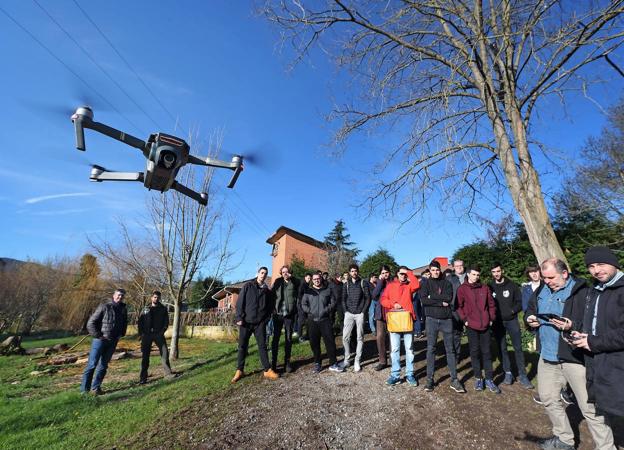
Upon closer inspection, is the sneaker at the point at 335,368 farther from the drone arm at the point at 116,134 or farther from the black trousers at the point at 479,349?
the drone arm at the point at 116,134

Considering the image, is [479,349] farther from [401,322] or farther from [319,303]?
[319,303]

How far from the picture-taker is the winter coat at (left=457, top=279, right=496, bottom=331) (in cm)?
520

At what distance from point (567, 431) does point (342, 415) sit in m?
2.44

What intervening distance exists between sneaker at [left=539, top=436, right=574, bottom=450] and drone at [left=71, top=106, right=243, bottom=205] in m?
4.55

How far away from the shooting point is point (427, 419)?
4.05 metres

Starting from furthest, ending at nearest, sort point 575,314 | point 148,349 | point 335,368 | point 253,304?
point 148,349 → point 253,304 → point 335,368 → point 575,314

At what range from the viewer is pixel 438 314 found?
5.30m

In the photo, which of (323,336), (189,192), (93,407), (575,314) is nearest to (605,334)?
(575,314)

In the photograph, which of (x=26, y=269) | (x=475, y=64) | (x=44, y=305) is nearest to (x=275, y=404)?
(x=475, y=64)

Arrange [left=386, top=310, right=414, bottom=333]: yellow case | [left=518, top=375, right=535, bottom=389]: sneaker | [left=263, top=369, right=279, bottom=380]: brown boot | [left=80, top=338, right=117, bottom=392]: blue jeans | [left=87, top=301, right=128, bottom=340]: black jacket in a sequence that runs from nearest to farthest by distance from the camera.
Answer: [left=518, top=375, right=535, bottom=389]: sneaker
[left=386, top=310, right=414, bottom=333]: yellow case
[left=263, top=369, right=279, bottom=380]: brown boot
[left=80, top=338, right=117, bottom=392]: blue jeans
[left=87, top=301, right=128, bottom=340]: black jacket

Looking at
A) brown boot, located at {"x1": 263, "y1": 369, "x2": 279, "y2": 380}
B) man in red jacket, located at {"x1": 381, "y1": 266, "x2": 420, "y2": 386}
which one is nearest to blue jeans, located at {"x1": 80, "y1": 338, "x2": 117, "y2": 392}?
brown boot, located at {"x1": 263, "y1": 369, "x2": 279, "y2": 380}

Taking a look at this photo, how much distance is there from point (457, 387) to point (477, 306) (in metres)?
1.31

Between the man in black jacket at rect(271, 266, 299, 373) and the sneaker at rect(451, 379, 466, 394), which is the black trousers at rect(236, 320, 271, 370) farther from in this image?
the sneaker at rect(451, 379, 466, 394)

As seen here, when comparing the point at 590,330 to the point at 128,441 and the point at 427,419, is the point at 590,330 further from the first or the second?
the point at 128,441
